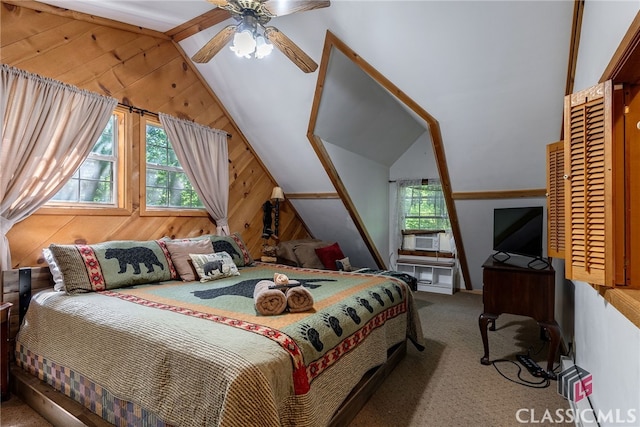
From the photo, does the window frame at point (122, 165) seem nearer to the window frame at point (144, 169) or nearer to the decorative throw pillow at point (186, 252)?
the window frame at point (144, 169)

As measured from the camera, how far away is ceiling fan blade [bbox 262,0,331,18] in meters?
1.86

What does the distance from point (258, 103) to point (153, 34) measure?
3.97ft

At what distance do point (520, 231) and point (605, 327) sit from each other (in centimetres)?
159

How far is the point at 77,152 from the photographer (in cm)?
257

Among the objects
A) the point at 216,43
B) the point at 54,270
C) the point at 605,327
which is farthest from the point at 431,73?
the point at 54,270

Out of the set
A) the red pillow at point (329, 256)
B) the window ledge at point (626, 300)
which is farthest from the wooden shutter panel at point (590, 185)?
the red pillow at point (329, 256)

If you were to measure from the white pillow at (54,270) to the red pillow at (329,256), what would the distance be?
2.78 meters

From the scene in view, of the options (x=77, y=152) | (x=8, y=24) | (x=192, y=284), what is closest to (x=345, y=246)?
(x=192, y=284)

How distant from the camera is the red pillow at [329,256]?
4.25 meters

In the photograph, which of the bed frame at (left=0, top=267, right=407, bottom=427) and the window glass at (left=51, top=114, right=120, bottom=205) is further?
the window glass at (left=51, top=114, right=120, bottom=205)
